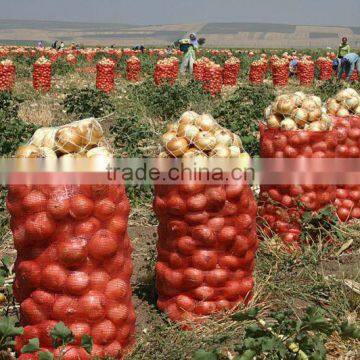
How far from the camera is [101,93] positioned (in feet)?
35.2

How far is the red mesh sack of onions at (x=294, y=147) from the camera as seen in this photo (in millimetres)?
4605

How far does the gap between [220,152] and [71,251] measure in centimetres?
111

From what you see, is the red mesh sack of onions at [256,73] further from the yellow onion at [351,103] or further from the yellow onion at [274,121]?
the yellow onion at [274,121]

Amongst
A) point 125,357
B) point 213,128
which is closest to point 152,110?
point 213,128

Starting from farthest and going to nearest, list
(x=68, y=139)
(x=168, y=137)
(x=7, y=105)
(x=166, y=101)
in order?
(x=166, y=101) → (x=7, y=105) → (x=168, y=137) → (x=68, y=139)

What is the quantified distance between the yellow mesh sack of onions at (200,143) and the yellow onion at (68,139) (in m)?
0.78

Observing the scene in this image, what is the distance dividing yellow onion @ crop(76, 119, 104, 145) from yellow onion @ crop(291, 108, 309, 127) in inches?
82.1

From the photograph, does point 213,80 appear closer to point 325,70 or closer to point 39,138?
point 325,70

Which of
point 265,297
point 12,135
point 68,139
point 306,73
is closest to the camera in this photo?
point 68,139

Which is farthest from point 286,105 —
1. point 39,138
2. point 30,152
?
point 30,152

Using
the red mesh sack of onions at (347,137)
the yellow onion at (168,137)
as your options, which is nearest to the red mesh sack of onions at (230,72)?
the red mesh sack of onions at (347,137)

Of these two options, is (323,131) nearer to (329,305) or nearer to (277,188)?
(277,188)

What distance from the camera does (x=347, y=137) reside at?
524 centimetres

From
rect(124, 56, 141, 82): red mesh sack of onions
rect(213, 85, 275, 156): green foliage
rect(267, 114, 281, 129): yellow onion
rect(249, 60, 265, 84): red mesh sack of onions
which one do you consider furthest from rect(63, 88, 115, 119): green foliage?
rect(249, 60, 265, 84): red mesh sack of onions
